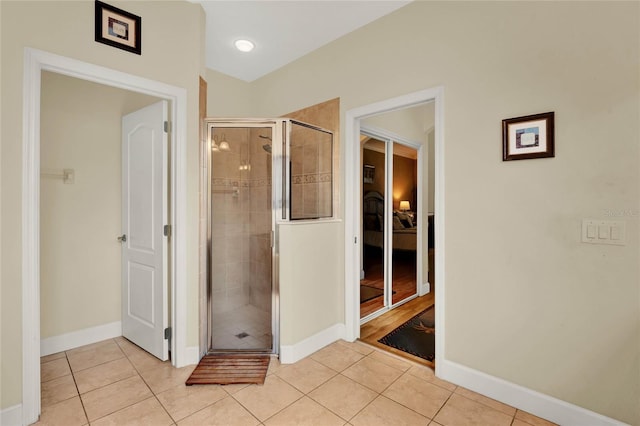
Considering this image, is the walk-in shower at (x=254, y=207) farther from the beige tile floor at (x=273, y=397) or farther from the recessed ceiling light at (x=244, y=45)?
the recessed ceiling light at (x=244, y=45)

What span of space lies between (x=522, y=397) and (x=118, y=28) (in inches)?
140

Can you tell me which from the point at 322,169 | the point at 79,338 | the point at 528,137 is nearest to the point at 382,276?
the point at 322,169

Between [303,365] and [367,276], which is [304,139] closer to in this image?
[303,365]

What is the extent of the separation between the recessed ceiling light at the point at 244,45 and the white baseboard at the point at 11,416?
3.13 m

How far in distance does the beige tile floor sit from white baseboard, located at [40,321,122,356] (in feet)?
0.32

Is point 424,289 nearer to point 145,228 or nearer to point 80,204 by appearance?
point 145,228

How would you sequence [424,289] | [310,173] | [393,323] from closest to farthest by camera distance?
[310,173]
[393,323]
[424,289]

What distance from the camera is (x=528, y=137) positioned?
1.79 m

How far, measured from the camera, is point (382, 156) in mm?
3756

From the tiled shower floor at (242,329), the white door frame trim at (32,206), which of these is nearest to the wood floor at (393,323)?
the tiled shower floor at (242,329)

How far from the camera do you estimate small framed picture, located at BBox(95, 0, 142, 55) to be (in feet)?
6.36

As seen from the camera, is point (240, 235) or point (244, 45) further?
point (244, 45)

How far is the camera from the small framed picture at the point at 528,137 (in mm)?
1726

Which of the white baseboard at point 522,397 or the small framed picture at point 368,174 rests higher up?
the small framed picture at point 368,174
